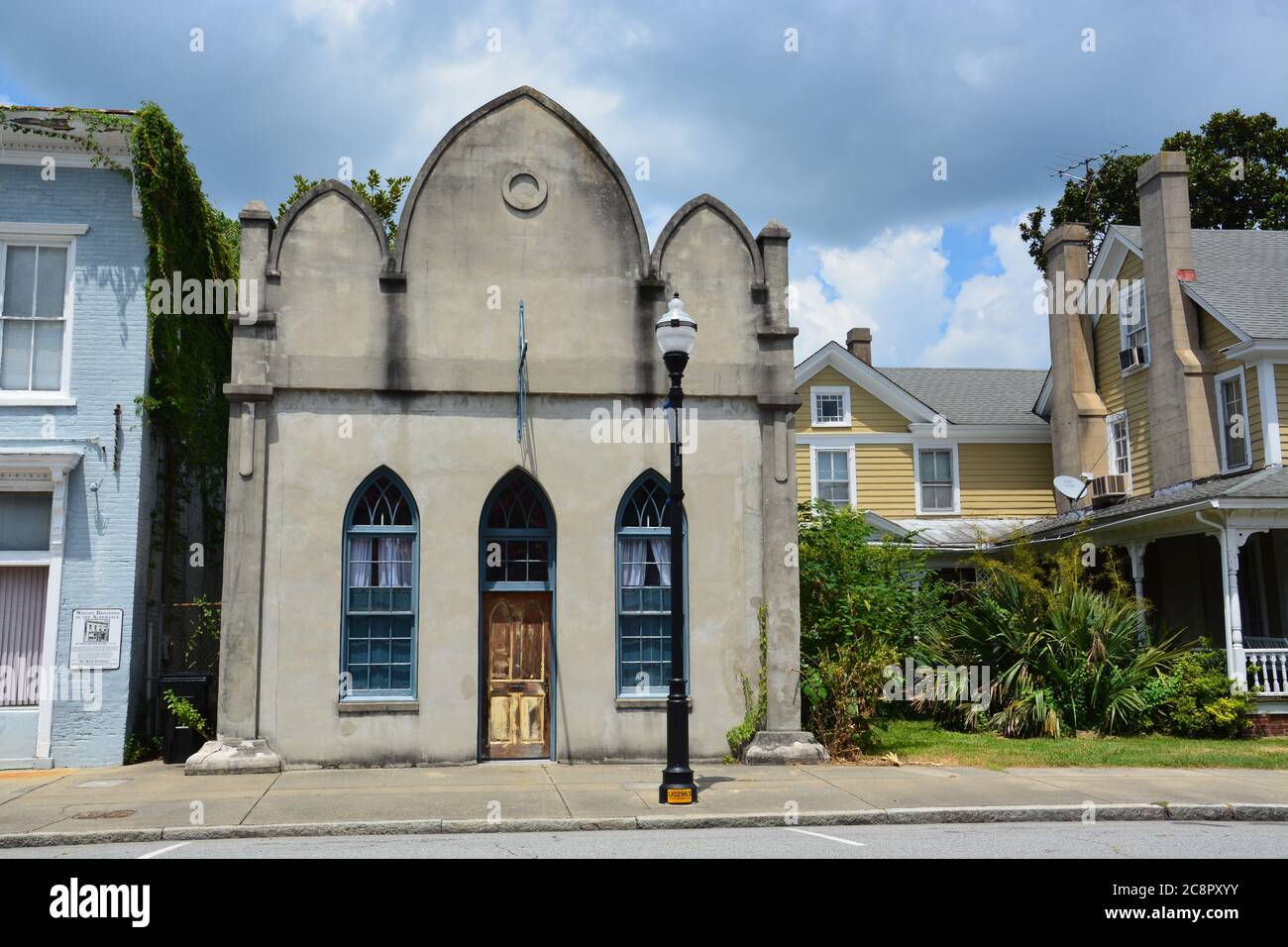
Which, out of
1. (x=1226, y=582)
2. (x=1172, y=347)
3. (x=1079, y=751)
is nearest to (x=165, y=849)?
(x=1079, y=751)

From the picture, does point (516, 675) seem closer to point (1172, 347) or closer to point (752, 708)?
point (752, 708)

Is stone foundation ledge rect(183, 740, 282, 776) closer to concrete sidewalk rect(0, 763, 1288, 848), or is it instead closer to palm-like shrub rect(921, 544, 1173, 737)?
concrete sidewalk rect(0, 763, 1288, 848)

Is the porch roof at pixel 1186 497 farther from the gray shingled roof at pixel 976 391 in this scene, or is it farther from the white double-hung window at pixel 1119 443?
the gray shingled roof at pixel 976 391

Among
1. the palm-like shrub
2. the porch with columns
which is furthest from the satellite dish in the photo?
the palm-like shrub

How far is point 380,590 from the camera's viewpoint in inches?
546

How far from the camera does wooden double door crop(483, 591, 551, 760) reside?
13.9 m

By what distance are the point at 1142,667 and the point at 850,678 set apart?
6.05 metres

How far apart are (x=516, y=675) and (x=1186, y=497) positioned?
12250 millimetres

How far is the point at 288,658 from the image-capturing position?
44.4ft

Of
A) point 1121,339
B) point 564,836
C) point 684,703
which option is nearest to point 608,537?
point 684,703

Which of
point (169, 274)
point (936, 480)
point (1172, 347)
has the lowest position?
point (936, 480)

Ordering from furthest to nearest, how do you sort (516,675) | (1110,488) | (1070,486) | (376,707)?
(1070,486), (1110,488), (516,675), (376,707)

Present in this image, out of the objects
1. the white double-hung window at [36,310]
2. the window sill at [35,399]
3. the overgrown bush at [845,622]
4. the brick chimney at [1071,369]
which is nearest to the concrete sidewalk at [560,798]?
the overgrown bush at [845,622]

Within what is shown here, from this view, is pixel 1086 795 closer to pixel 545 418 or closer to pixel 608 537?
pixel 608 537
